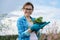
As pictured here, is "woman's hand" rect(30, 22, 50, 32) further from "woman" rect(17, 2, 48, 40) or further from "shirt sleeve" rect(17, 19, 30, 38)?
"shirt sleeve" rect(17, 19, 30, 38)

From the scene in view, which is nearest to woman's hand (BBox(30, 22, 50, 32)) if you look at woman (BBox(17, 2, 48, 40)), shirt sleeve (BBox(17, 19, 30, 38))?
woman (BBox(17, 2, 48, 40))

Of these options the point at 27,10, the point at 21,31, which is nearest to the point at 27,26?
the point at 21,31

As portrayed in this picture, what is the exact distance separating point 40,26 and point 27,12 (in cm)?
31

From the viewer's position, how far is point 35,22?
13.3 feet

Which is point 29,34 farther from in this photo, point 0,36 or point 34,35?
point 0,36

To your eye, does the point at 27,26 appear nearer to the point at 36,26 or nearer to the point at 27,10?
the point at 36,26

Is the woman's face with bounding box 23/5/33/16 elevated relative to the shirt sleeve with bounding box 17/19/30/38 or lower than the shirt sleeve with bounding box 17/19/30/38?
elevated

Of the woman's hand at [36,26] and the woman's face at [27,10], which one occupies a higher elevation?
the woman's face at [27,10]

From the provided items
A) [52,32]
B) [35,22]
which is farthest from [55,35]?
[35,22]

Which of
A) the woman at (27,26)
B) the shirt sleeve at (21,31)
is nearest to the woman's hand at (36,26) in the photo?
the woman at (27,26)

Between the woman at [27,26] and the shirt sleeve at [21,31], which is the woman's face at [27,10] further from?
the shirt sleeve at [21,31]

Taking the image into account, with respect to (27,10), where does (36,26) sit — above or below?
below

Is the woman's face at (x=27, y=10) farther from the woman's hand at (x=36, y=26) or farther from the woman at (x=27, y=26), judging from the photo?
the woman's hand at (x=36, y=26)

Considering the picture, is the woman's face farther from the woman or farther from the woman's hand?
the woman's hand
